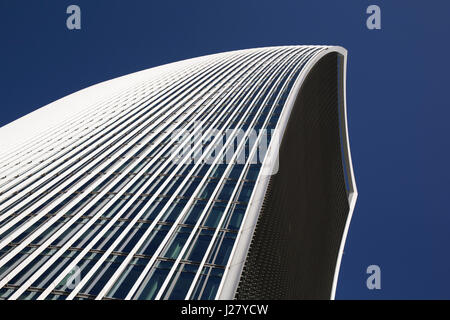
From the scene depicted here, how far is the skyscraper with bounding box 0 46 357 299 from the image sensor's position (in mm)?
14539

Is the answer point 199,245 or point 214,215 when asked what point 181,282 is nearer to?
point 199,245

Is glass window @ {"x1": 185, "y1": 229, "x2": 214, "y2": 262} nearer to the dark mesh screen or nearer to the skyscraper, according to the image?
the skyscraper

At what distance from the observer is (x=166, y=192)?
19.8m

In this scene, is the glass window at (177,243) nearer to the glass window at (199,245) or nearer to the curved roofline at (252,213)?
the glass window at (199,245)

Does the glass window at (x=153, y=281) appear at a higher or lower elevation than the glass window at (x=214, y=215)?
lower

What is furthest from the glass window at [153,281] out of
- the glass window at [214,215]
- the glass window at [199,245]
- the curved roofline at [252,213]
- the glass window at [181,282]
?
the glass window at [214,215]

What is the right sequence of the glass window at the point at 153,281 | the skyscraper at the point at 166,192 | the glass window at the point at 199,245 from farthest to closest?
the glass window at the point at 199,245 → the skyscraper at the point at 166,192 → the glass window at the point at 153,281

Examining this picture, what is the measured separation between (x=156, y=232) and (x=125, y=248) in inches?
67.6

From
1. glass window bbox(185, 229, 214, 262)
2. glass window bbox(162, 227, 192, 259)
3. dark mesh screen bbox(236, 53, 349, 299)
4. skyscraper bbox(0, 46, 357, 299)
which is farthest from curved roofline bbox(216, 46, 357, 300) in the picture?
glass window bbox(162, 227, 192, 259)

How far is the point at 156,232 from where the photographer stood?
17.0 m

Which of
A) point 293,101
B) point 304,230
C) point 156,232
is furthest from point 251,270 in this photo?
point 304,230

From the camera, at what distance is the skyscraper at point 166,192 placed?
1454 cm
